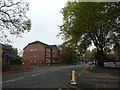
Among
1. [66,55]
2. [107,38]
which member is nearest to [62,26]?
[107,38]

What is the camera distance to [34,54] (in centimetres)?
12131

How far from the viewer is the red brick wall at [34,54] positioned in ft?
392

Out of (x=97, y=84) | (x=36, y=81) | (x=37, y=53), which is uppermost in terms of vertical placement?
(x=37, y=53)

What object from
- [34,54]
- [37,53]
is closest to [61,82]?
[37,53]

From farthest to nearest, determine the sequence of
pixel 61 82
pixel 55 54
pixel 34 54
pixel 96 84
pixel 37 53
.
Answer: pixel 55 54
pixel 34 54
pixel 37 53
pixel 61 82
pixel 96 84

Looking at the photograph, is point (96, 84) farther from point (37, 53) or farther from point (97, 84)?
point (37, 53)

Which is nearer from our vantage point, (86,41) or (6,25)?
(6,25)

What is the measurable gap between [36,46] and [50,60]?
1040 cm

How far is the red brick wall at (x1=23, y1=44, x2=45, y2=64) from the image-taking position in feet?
392

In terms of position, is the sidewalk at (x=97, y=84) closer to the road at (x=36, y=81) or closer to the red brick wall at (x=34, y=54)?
the road at (x=36, y=81)

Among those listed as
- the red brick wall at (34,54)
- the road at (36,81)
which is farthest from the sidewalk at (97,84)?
the red brick wall at (34,54)

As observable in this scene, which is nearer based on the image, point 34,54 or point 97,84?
point 97,84

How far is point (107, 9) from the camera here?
16.2 m

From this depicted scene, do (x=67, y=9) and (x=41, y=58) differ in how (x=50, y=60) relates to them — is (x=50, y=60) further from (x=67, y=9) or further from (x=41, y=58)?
(x=67, y=9)
